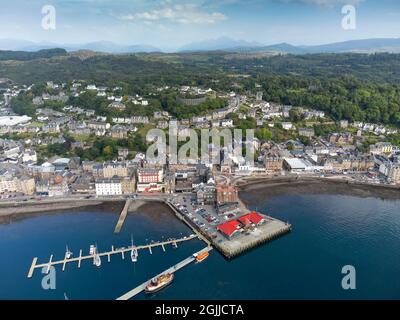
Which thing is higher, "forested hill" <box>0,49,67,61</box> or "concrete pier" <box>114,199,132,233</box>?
"forested hill" <box>0,49,67,61</box>

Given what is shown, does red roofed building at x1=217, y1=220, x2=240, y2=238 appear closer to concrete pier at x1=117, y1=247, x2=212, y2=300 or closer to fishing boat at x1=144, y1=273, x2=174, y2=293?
concrete pier at x1=117, y1=247, x2=212, y2=300

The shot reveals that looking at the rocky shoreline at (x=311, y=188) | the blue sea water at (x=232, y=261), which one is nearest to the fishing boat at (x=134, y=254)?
the blue sea water at (x=232, y=261)

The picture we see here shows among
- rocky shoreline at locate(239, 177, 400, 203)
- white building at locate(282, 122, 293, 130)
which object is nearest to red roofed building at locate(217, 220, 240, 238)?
rocky shoreline at locate(239, 177, 400, 203)

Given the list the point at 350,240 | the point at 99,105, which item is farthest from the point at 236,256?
the point at 99,105

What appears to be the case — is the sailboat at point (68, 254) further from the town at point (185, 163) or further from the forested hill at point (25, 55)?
the forested hill at point (25, 55)

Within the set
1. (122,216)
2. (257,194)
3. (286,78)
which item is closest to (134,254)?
(122,216)
